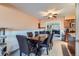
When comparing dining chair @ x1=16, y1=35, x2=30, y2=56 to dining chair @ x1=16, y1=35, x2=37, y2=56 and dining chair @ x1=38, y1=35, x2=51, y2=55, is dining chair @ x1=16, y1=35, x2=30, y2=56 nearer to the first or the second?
dining chair @ x1=16, y1=35, x2=37, y2=56

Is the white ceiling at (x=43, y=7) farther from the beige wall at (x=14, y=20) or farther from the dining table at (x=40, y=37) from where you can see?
the dining table at (x=40, y=37)

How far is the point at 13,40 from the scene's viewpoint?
1310mm

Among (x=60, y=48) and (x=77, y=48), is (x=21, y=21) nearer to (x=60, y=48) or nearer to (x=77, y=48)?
(x=60, y=48)

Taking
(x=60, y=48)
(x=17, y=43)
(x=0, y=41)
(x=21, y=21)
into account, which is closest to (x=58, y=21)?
(x=60, y=48)

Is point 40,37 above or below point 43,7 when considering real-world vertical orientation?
below

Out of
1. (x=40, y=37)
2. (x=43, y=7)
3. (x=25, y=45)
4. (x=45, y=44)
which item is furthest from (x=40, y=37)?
(x=43, y=7)

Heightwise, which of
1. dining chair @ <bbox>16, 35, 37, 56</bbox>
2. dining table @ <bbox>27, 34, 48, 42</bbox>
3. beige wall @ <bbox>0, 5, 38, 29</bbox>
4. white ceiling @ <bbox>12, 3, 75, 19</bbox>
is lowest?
dining chair @ <bbox>16, 35, 37, 56</bbox>

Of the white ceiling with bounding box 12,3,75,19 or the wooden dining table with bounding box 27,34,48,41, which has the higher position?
the white ceiling with bounding box 12,3,75,19

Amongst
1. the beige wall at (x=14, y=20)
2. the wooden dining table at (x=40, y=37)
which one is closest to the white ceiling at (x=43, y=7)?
the beige wall at (x=14, y=20)

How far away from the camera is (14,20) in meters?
1.32

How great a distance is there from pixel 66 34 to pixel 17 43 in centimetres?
59

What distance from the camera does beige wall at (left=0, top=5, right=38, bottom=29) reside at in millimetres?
1318

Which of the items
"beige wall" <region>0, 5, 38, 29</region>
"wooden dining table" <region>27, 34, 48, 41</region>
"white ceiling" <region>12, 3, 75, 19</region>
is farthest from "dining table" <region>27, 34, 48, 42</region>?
"white ceiling" <region>12, 3, 75, 19</region>

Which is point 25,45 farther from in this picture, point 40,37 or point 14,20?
point 14,20
